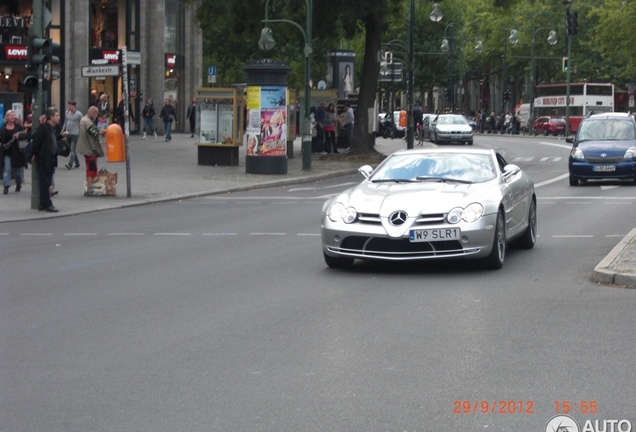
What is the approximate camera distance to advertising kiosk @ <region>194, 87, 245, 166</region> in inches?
1281

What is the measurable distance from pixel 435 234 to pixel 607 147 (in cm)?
1611

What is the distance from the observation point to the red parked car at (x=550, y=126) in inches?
3329

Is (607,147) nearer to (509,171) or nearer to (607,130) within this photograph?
(607,130)

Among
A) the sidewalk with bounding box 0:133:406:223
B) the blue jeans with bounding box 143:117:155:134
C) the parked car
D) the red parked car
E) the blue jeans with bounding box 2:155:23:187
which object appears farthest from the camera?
the red parked car

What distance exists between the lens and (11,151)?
22891 mm

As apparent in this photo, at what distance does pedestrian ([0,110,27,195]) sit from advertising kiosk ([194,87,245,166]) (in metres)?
9.28

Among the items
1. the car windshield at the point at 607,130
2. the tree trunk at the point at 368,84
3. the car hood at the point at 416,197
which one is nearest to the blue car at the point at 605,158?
the car windshield at the point at 607,130

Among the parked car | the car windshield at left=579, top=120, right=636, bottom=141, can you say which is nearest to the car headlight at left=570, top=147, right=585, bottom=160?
the car windshield at left=579, top=120, right=636, bottom=141

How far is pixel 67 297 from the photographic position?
1098 centimetres

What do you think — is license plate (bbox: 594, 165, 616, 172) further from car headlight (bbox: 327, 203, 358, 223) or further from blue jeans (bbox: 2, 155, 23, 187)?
car headlight (bbox: 327, 203, 358, 223)

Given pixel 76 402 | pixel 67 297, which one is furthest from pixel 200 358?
pixel 67 297

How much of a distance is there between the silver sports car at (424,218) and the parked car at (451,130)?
45.4 metres
